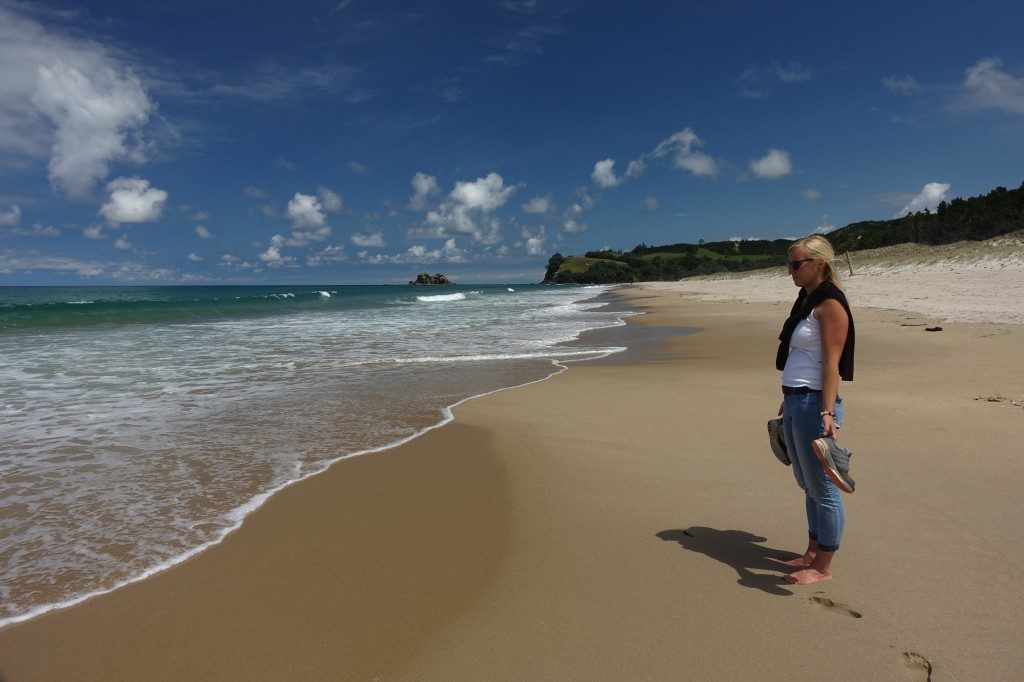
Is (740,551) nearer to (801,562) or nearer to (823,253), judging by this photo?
(801,562)

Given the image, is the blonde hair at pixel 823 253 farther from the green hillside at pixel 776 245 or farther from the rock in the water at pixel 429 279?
the rock in the water at pixel 429 279

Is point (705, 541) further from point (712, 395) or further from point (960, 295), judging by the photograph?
point (960, 295)

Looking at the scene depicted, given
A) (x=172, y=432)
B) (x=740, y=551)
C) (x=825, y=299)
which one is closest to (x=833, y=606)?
(x=740, y=551)

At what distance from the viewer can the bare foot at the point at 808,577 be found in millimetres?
3088

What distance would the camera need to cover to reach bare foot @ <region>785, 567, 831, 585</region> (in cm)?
309

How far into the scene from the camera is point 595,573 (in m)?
3.29

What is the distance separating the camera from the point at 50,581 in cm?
339

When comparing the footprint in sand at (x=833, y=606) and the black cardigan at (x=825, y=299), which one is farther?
the black cardigan at (x=825, y=299)

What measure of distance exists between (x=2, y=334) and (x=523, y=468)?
27914mm

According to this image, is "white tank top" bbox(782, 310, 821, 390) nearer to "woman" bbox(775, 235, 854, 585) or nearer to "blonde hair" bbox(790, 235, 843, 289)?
"woman" bbox(775, 235, 854, 585)

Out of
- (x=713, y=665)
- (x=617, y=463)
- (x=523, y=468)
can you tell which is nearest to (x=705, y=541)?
(x=713, y=665)

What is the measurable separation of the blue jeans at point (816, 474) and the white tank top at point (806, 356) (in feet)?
0.29

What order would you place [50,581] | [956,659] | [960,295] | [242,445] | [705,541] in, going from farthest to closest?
1. [960,295]
2. [242,445]
3. [705,541]
4. [50,581]
5. [956,659]

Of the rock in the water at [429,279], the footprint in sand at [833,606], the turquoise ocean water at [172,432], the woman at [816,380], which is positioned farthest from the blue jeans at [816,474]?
the rock in the water at [429,279]
